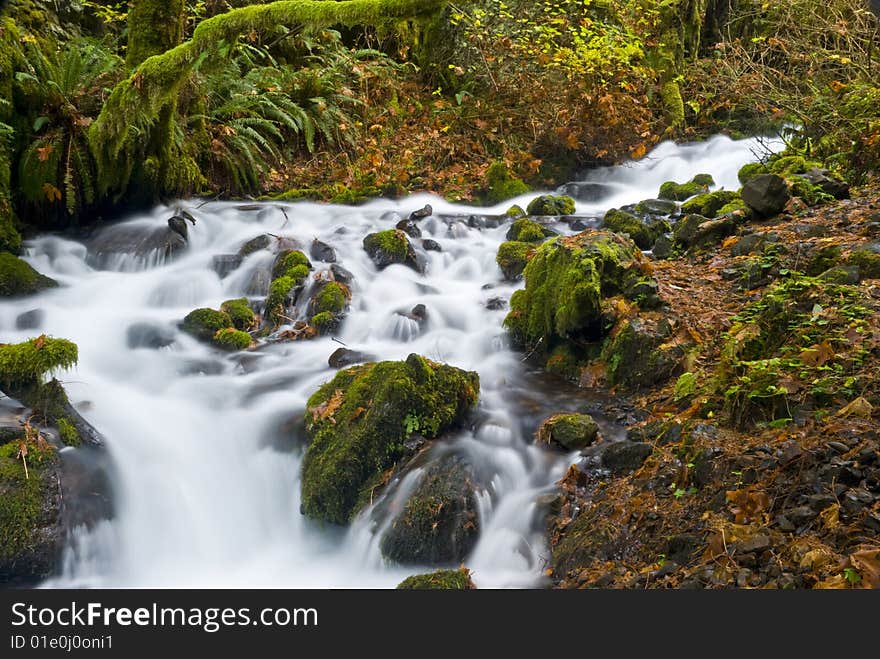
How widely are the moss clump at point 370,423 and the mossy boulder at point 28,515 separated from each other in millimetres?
1596

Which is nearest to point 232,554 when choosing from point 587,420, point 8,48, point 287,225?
point 587,420

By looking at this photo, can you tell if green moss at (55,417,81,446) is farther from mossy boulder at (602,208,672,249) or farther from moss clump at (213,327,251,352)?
mossy boulder at (602,208,672,249)

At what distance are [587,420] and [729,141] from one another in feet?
34.0

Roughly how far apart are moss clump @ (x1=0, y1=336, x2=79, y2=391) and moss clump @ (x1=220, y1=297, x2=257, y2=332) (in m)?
1.95

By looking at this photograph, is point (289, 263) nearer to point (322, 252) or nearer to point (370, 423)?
point (322, 252)

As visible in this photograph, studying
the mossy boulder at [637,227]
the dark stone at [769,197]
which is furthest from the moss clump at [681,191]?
the dark stone at [769,197]

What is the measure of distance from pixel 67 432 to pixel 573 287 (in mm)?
4107

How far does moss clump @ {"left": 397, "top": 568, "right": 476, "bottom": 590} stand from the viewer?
3.96 metres

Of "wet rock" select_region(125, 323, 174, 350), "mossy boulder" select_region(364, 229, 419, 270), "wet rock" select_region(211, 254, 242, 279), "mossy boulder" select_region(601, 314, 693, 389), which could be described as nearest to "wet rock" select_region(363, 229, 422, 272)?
"mossy boulder" select_region(364, 229, 419, 270)

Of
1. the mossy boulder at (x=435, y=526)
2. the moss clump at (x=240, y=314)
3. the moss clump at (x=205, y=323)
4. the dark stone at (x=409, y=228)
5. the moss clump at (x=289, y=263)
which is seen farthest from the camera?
the dark stone at (x=409, y=228)

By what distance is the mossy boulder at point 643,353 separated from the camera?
559cm

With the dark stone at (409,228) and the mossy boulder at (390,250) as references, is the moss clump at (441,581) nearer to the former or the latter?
the mossy boulder at (390,250)

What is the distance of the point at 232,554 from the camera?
16.4ft

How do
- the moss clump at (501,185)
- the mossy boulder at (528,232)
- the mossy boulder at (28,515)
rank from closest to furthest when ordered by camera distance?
the mossy boulder at (28,515) < the mossy boulder at (528,232) < the moss clump at (501,185)
